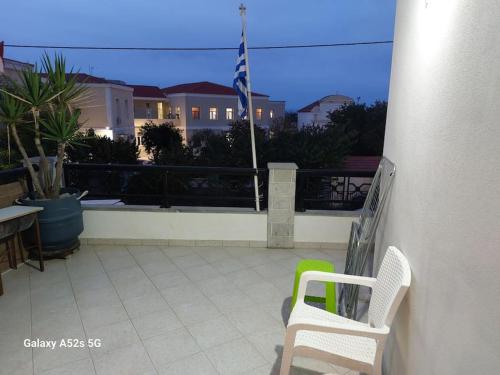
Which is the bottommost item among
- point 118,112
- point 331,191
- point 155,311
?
point 155,311

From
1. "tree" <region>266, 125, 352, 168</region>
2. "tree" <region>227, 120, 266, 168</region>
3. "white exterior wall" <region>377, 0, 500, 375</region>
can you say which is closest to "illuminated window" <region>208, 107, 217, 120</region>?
"tree" <region>227, 120, 266, 168</region>

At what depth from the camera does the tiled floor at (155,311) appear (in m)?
2.06

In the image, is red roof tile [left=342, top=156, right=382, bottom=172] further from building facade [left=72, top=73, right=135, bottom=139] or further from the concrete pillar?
building facade [left=72, top=73, right=135, bottom=139]

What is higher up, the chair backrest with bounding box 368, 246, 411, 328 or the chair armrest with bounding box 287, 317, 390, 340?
the chair backrest with bounding box 368, 246, 411, 328

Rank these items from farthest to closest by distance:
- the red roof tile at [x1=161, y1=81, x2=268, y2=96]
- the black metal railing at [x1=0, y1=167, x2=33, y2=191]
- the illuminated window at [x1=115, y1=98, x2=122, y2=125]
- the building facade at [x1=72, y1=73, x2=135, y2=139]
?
the red roof tile at [x1=161, y1=81, x2=268, y2=96]
the illuminated window at [x1=115, y1=98, x2=122, y2=125]
the building facade at [x1=72, y1=73, x2=135, y2=139]
the black metal railing at [x1=0, y1=167, x2=33, y2=191]

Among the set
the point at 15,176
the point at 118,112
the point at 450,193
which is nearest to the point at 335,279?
the point at 450,193

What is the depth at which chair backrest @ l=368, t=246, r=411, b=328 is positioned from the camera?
1490 mm

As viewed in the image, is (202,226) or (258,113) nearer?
(202,226)

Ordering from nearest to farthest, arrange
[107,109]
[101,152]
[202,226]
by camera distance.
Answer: [202,226] < [101,152] < [107,109]

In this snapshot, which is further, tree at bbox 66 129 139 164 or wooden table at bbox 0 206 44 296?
tree at bbox 66 129 139 164

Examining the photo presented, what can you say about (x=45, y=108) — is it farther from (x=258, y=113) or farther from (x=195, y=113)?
(x=258, y=113)

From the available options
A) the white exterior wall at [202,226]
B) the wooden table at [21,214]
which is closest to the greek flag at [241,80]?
the white exterior wall at [202,226]

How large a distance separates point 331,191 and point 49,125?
10.5 ft

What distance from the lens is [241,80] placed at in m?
4.12
